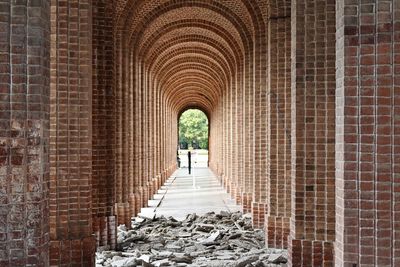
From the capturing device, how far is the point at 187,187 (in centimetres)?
2950

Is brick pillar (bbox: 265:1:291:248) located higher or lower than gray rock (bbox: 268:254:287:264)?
higher

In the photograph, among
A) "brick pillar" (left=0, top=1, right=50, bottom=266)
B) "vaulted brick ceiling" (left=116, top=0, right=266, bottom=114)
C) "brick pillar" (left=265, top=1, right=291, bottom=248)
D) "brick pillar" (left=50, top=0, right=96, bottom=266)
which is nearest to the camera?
"brick pillar" (left=0, top=1, right=50, bottom=266)

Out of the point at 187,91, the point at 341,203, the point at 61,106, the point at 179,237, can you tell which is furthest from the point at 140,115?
the point at 187,91

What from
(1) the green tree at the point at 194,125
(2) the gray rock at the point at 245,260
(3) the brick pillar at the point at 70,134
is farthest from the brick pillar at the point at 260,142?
(1) the green tree at the point at 194,125

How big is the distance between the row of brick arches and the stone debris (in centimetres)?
62

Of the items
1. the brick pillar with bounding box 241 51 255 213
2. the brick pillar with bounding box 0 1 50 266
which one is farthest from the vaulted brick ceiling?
the brick pillar with bounding box 0 1 50 266

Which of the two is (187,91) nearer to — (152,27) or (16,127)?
(152,27)

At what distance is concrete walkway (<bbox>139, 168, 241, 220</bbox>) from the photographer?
19.3 m

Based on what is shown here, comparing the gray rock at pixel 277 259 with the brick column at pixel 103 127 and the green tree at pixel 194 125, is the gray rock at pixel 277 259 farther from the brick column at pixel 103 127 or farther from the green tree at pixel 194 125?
the green tree at pixel 194 125

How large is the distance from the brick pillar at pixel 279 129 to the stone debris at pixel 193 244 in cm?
64

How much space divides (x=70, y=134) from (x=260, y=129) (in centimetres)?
765

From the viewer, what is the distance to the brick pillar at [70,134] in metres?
8.32

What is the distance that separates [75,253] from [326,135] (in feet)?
13.9

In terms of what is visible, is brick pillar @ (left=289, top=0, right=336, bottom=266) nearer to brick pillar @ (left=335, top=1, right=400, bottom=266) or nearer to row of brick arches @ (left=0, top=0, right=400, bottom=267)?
row of brick arches @ (left=0, top=0, right=400, bottom=267)
